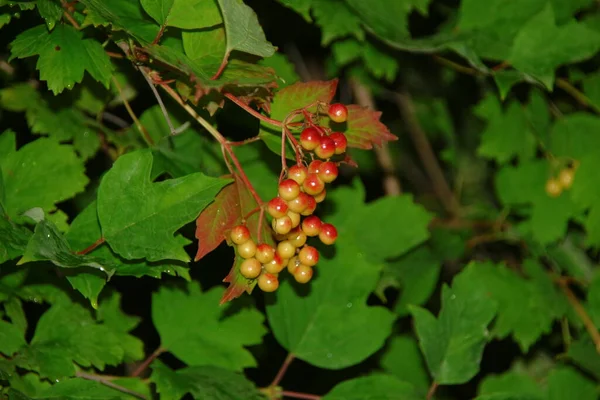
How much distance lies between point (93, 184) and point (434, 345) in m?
1.02

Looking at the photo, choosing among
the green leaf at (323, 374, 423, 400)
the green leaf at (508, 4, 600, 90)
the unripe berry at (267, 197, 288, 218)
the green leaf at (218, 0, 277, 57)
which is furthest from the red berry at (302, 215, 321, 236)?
the green leaf at (508, 4, 600, 90)

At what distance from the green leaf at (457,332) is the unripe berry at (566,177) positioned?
77 centimetres

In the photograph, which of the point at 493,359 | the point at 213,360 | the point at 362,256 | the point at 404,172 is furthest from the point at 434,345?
the point at 404,172

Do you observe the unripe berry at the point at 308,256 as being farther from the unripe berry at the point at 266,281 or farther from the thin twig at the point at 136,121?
the thin twig at the point at 136,121

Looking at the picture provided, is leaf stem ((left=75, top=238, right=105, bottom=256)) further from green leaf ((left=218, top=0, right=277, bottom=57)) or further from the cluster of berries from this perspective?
green leaf ((left=218, top=0, right=277, bottom=57))

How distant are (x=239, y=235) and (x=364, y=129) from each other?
37 centimetres

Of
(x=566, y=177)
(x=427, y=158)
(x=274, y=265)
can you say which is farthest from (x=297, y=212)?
(x=427, y=158)

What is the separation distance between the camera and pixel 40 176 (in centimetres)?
157

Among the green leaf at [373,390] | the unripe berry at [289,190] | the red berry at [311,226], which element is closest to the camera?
the unripe berry at [289,190]

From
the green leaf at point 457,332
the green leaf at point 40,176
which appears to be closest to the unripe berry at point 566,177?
the green leaf at point 457,332

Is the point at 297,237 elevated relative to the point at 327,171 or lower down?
lower down

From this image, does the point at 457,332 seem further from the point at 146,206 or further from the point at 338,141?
the point at 146,206

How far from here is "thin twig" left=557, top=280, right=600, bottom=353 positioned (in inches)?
96.6

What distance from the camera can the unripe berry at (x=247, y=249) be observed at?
1322 millimetres
